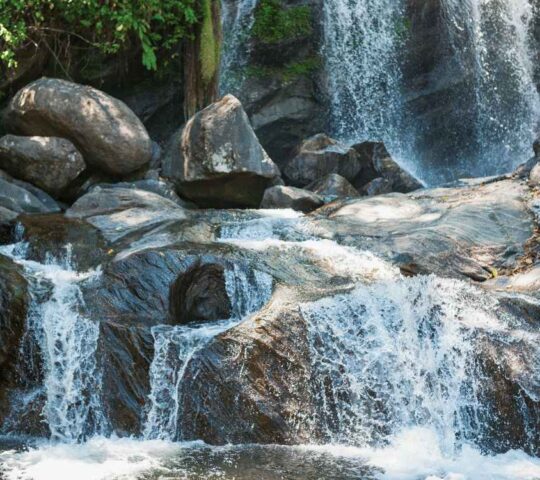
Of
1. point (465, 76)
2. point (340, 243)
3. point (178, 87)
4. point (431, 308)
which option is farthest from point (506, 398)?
point (465, 76)

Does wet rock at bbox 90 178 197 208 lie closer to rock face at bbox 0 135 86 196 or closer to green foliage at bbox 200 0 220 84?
rock face at bbox 0 135 86 196

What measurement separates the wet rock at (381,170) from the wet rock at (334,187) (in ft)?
3.11

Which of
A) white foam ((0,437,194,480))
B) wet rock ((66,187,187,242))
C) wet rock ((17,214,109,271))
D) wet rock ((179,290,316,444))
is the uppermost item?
wet rock ((66,187,187,242))

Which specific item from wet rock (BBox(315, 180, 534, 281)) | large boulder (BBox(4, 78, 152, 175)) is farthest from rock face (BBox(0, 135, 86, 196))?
wet rock (BBox(315, 180, 534, 281))

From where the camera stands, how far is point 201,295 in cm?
707

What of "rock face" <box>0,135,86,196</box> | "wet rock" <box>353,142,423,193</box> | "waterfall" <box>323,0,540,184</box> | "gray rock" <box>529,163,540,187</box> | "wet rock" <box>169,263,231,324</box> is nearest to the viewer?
"wet rock" <box>169,263,231,324</box>

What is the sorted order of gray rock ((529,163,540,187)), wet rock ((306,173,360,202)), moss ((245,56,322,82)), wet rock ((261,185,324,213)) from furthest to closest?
moss ((245,56,322,82)) → wet rock ((306,173,360,202)) → wet rock ((261,185,324,213)) → gray rock ((529,163,540,187))

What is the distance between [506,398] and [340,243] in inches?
123

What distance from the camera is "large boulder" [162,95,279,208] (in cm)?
1115

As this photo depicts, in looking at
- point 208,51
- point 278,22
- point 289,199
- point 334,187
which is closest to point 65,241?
point 289,199

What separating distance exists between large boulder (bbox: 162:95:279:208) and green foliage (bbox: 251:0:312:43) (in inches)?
186

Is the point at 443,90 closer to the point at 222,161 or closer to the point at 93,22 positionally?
the point at 222,161

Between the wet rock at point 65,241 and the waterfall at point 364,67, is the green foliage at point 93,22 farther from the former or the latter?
the waterfall at point 364,67

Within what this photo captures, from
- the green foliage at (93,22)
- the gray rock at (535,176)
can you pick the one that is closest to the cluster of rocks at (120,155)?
the green foliage at (93,22)
